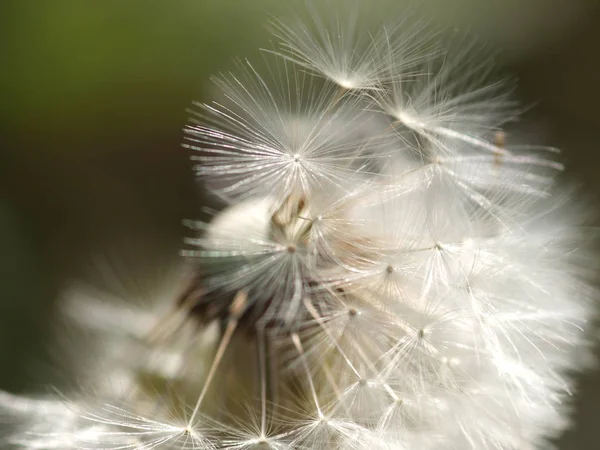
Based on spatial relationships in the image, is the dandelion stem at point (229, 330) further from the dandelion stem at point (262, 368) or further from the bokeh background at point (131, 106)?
the bokeh background at point (131, 106)

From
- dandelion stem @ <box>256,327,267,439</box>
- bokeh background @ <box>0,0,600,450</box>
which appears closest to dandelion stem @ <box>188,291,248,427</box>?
dandelion stem @ <box>256,327,267,439</box>

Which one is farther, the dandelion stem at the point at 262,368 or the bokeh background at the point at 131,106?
the bokeh background at the point at 131,106

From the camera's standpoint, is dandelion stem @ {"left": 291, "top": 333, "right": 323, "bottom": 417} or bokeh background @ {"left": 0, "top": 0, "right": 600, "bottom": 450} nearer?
dandelion stem @ {"left": 291, "top": 333, "right": 323, "bottom": 417}

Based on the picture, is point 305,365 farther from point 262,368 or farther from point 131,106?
point 131,106

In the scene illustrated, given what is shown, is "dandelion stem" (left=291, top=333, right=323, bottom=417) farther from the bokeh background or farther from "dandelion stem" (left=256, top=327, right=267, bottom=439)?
the bokeh background

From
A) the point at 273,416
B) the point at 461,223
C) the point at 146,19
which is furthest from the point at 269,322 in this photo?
the point at 146,19

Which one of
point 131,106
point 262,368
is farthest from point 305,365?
point 131,106

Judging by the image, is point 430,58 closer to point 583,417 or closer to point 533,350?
point 533,350

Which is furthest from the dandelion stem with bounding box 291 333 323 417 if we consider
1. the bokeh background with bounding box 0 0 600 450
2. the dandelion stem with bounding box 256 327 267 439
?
the bokeh background with bounding box 0 0 600 450

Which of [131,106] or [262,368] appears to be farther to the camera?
[131,106]

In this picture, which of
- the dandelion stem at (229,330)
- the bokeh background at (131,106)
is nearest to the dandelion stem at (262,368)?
the dandelion stem at (229,330)
